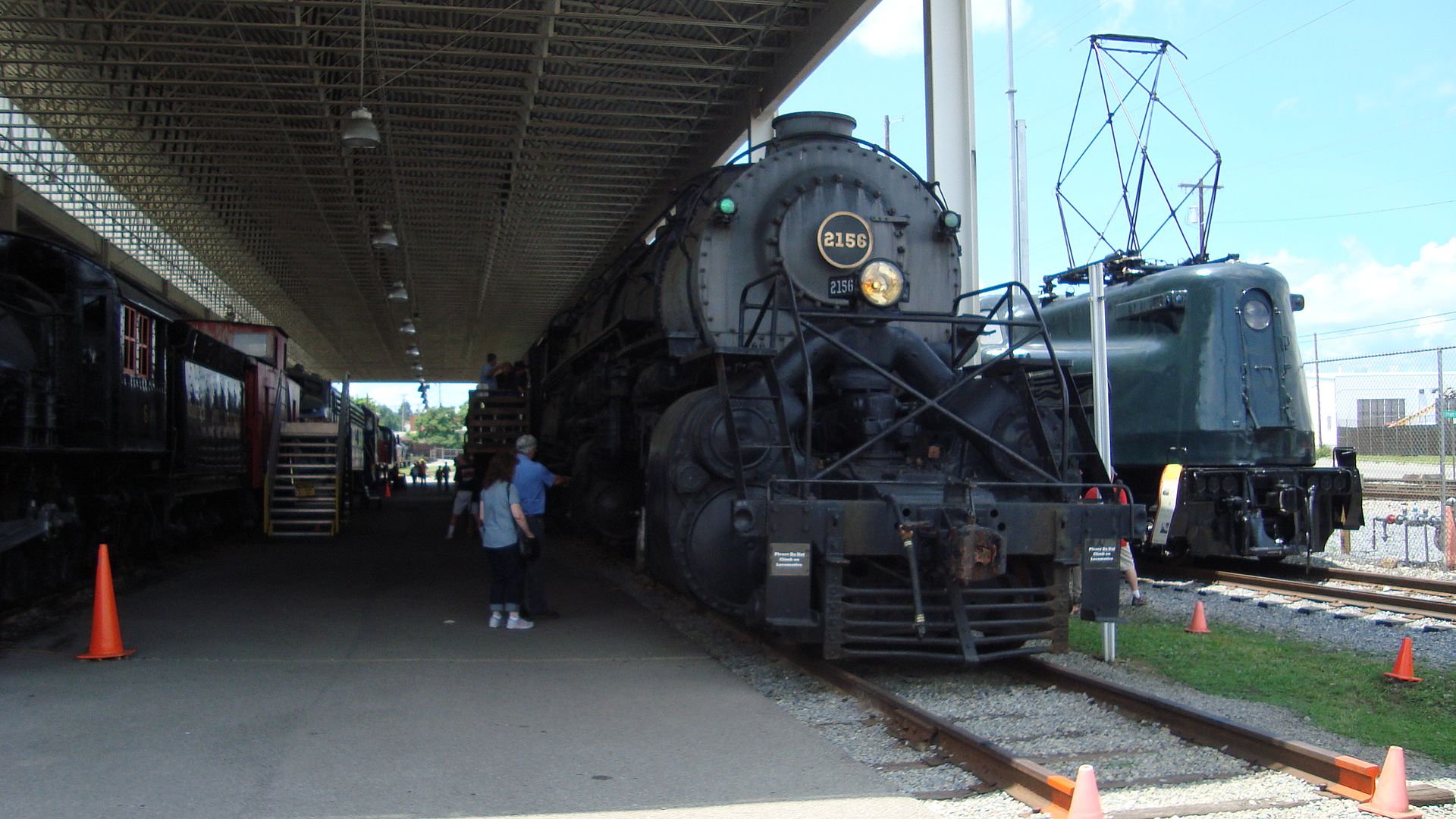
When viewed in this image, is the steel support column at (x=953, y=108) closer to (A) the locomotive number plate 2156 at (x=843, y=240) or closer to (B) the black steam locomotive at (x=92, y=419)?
(A) the locomotive number plate 2156 at (x=843, y=240)

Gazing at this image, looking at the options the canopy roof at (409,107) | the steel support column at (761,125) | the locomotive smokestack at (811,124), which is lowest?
the locomotive smokestack at (811,124)

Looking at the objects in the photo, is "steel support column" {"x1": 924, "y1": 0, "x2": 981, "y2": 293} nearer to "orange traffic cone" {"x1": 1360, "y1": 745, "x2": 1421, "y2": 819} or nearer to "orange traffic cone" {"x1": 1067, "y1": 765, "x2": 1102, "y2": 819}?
"orange traffic cone" {"x1": 1360, "y1": 745, "x2": 1421, "y2": 819}

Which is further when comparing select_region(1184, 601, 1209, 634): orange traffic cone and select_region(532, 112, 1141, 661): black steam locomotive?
select_region(1184, 601, 1209, 634): orange traffic cone

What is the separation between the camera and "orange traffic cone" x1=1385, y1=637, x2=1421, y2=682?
21.1 feet

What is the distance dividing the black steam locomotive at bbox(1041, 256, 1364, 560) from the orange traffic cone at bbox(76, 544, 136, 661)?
8.83 metres

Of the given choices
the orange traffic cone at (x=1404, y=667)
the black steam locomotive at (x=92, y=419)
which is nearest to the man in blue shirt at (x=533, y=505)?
the black steam locomotive at (x=92, y=419)

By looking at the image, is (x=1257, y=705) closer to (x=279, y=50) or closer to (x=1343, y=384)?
(x=1343, y=384)

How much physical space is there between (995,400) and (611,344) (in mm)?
3851

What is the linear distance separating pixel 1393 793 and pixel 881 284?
13.9 ft

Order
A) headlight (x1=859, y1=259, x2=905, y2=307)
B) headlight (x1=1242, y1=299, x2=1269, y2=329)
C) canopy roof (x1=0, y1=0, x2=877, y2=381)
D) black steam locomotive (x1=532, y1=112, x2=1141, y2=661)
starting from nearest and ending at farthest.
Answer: black steam locomotive (x1=532, y1=112, x2=1141, y2=661), headlight (x1=859, y1=259, x2=905, y2=307), headlight (x1=1242, y1=299, x2=1269, y2=329), canopy roof (x1=0, y1=0, x2=877, y2=381)

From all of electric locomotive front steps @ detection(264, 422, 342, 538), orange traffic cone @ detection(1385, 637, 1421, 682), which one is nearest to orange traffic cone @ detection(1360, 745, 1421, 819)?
orange traffic cone @ detection(1385, 637, 1421, 682)

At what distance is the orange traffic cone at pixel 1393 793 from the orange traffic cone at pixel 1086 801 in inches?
44.7

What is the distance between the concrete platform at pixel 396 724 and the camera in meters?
4.21

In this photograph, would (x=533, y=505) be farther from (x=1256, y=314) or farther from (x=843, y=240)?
(x=1256, y=314)
